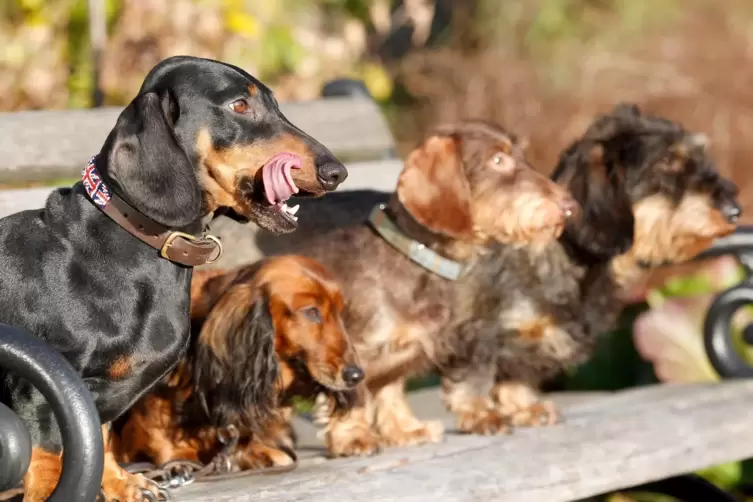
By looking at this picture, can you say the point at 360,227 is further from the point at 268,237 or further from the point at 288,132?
the point at 288,132

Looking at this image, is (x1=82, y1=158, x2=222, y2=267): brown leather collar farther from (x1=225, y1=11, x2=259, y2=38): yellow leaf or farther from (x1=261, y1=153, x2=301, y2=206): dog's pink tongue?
(x1=225, y1=11, x2=259, y2=38): yellow leaf

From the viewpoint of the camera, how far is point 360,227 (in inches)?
166

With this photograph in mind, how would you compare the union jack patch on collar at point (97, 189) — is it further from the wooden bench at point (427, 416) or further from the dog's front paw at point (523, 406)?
the dog's front paw at point (523, 406)

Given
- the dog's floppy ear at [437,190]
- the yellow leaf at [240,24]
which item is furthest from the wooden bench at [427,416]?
the yellow leaf at [240,24]

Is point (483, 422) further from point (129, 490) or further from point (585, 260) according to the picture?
point (129, 490)

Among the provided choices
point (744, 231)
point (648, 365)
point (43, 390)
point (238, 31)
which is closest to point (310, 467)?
point (43, 390)

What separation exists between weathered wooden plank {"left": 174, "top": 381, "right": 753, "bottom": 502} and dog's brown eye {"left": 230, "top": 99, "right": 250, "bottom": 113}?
3.07ft

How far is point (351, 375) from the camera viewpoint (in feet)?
11.5

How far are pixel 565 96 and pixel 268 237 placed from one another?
3824 millimetres

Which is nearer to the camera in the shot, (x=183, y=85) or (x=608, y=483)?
(x=183, y=85)

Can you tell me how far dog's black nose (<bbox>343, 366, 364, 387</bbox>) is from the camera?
3498 mm

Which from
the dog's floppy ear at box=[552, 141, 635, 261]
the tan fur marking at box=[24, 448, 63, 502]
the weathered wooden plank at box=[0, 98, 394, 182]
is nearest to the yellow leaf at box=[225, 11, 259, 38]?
the weathered wooden plank at box=[0, 98, 394, 182]

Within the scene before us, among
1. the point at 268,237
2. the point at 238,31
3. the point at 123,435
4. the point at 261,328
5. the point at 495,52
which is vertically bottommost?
the point at 123,435

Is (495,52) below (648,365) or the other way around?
the other way around
